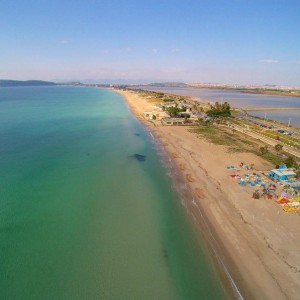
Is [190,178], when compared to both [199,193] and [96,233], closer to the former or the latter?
[199,193]

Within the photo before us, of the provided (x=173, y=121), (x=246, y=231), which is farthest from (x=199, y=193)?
(x=173, y=121)

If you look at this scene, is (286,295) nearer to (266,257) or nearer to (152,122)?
(266,257)

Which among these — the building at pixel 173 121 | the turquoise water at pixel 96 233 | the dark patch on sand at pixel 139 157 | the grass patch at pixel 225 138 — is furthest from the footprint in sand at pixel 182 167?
the building at pixel 173 121

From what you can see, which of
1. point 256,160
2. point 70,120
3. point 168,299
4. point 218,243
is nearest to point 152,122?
point 70,120

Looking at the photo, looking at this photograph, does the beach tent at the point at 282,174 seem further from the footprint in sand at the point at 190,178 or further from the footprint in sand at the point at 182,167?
the footprint in sand at the point at 182,167

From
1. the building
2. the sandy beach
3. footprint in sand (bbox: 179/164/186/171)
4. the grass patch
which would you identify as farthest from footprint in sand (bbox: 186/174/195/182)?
the building
